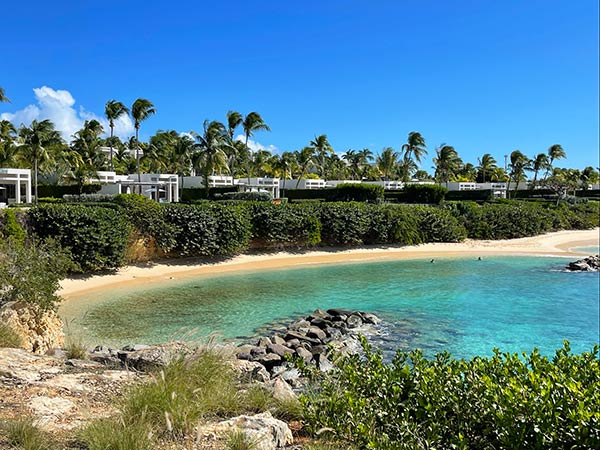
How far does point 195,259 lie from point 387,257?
13.7 m

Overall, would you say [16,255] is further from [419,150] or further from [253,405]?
[419,150]

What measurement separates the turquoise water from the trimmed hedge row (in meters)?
3.22

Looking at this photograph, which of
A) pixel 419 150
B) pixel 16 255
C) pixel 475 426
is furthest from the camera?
pixel 419 150

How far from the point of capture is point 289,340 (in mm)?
13539

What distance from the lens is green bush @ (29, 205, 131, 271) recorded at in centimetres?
2217

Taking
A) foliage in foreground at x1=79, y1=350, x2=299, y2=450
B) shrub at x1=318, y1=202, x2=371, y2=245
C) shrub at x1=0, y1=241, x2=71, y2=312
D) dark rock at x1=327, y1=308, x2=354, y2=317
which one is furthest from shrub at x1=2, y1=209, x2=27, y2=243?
foliage in foreground at x1=79, y1=350, x2=299, y2=450

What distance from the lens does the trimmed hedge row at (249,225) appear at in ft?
73.6

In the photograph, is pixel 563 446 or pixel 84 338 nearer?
pixel 563 446

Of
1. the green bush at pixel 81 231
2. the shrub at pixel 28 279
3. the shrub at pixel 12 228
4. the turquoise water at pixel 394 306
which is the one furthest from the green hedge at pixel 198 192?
the shrub at pixel 28 279

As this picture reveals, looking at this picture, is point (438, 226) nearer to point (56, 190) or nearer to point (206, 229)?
point (206, 229)

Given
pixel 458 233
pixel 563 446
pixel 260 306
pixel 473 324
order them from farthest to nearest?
1. pixel 458 233
2. pixel 260 306
3. pixel 473 324
4. pixel 563 446

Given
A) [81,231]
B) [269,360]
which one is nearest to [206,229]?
[81,231]

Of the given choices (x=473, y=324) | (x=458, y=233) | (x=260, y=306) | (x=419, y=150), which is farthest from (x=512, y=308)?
(x=419, y=150)

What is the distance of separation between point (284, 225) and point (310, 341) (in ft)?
60.5
